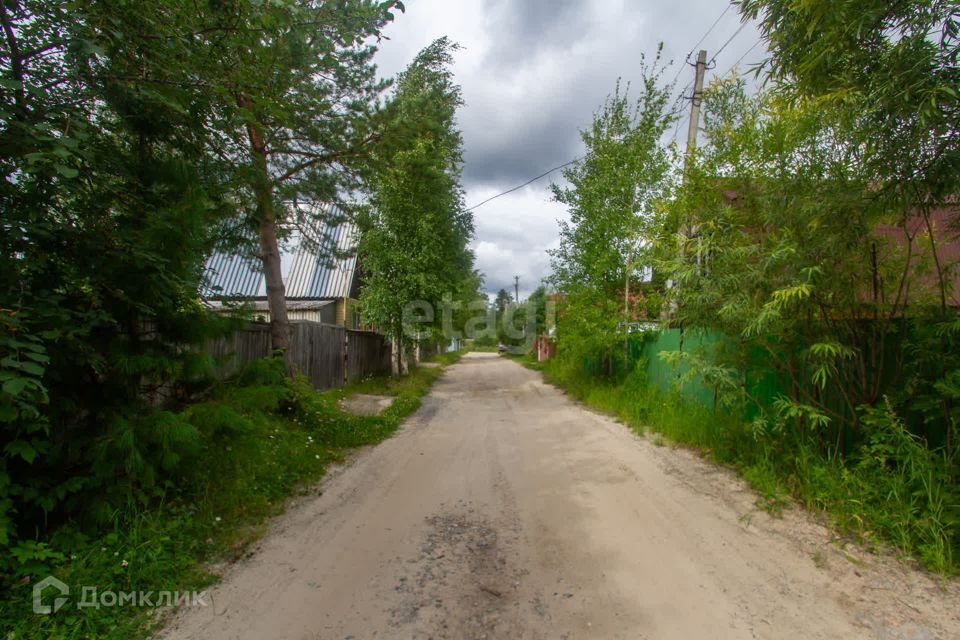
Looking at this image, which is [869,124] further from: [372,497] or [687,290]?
[372,497]

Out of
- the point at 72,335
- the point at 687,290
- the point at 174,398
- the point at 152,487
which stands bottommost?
the point at 152,487

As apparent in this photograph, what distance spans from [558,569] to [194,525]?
280 centimetres

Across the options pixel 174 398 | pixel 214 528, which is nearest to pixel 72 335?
pixel 174 398

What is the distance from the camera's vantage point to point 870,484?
3.70 metres

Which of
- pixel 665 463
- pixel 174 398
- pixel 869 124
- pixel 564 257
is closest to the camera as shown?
pixel 869 124

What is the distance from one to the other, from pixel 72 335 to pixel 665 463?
5.83 m

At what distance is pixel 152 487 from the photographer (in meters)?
3.49

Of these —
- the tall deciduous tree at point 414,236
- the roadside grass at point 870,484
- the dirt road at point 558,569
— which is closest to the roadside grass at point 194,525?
the dirt road at point 558,569

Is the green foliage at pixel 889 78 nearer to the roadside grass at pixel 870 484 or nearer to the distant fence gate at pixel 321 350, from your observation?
the roadside grass at pixel 870 484

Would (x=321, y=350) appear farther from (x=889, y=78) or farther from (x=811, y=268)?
(x=889, y=78)

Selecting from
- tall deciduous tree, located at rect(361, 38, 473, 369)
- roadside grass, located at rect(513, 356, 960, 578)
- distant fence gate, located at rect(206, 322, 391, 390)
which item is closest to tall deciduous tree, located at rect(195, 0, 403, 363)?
distant fence gate, located at rect(206, 322, 391, 390)

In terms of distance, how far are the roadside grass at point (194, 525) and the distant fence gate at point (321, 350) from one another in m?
0.87

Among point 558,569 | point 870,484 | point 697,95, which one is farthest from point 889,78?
point 697,95

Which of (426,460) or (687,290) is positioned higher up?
(687,290)
